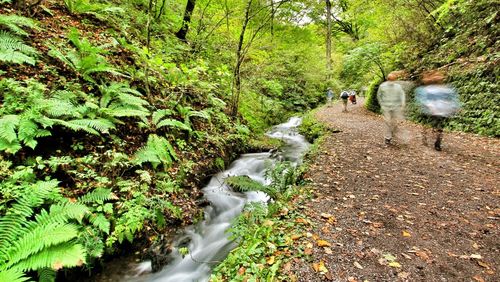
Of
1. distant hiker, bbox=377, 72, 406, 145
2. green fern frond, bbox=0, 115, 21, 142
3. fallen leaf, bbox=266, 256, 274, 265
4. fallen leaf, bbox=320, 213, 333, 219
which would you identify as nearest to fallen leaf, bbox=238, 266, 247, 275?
fallen leaf, bbox=266, 256, 274, 265

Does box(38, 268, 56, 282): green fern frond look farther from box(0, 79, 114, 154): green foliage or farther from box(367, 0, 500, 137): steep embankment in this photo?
box(367, 0, 500, 137): steep embankment

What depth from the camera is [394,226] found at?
3852mm

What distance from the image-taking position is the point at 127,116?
5855 mm

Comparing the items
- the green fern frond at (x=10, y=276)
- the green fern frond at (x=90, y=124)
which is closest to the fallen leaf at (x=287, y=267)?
the green fern frond at (x=10, y=276)

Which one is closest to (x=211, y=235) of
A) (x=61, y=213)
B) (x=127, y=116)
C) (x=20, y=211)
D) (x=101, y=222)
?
(x=101, y=222)

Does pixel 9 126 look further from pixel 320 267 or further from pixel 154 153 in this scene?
pixel 320 267

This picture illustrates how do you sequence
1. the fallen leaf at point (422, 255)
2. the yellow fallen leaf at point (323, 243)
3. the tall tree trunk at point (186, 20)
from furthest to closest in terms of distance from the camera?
the tall tree trunk at point (186, 20) < the yellow fallen leaf at point (323, 243) < the fallen leaf at point (422, 255)

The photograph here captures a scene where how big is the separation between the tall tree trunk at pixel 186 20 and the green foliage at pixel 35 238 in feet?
27.7

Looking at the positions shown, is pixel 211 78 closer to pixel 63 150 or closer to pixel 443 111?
pixel 63 150

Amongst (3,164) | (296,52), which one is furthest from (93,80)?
(296,52)

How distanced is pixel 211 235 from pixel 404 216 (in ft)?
10.8

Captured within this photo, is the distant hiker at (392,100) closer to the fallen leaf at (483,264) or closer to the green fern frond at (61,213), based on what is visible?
the fallen leaf at (483,264)

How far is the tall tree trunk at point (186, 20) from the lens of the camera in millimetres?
10380

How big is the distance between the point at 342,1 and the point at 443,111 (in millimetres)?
25238
